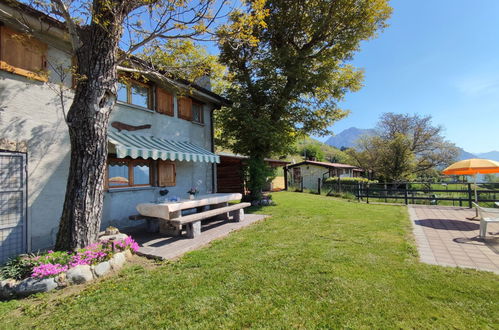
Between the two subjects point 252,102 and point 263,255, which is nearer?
point 263,255

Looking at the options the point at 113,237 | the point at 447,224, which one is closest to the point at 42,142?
the point at 113,237

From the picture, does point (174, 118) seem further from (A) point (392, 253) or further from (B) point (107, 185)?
(A) point (392, 253)

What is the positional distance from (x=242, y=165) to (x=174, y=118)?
6.51 metres

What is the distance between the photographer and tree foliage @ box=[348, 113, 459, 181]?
99.8ft

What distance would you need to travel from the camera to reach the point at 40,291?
15.8 feet

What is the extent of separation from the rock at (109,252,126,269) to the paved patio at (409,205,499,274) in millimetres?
7737

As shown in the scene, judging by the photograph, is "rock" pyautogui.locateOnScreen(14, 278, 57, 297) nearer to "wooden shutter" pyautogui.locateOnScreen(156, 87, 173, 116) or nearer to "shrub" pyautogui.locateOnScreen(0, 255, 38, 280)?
"shrub" pyautogui.locateOnScreen(0, 255, 38, 280)

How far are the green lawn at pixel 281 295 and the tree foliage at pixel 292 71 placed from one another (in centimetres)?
941

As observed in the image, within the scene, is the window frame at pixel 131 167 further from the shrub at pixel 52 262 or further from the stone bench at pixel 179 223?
the shrub at pixel 52 262

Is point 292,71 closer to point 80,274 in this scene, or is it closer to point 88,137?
point 88,137

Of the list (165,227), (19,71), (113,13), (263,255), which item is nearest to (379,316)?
(263,255)

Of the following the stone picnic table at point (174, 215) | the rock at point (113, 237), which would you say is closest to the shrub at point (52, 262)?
the rock at point (113, 237)

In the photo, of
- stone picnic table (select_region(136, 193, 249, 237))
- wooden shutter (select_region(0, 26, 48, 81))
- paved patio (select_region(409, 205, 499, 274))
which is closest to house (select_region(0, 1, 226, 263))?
wooden shutter (select_region(0, 26, 48, 81))

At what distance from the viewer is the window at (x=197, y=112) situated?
549 inches
